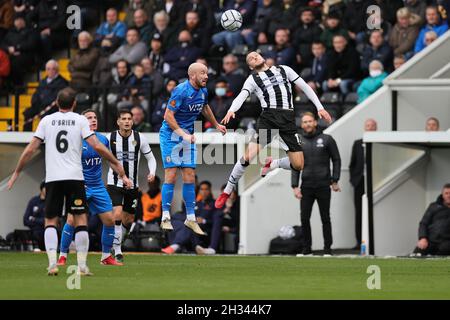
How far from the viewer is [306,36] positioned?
85.3ft

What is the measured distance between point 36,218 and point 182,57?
4.82m

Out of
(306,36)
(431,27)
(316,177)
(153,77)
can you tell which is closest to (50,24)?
(153,77)

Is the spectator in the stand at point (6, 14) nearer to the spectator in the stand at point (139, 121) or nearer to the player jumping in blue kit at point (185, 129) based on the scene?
the spectator in the stand at point (139, 121)

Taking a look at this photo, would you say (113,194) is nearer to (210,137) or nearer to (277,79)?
(277,79)

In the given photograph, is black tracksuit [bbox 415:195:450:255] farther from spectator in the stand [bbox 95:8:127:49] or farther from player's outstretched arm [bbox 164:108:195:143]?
spectator in the stand [bbox 95:8:127:49]

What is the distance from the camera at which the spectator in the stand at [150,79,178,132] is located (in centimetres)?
2572

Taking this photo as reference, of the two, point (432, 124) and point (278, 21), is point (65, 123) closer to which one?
point (432, 124)

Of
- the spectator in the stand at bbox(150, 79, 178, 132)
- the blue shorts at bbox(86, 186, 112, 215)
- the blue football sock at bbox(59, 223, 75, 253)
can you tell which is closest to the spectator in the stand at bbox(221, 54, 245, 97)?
the spectator in the stand at bbox(150, 79, 178, 132)

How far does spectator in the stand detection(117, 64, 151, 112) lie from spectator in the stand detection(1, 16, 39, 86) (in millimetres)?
4076

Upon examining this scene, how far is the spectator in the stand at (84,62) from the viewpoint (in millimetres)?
27891

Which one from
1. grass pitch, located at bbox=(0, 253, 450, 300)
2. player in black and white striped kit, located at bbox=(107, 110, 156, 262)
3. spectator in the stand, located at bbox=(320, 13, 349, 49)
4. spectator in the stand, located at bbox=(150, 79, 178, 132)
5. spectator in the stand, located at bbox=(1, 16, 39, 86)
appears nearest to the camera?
grass pitch, located at bbox=(0, 253, 450, 300)

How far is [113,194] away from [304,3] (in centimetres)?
961

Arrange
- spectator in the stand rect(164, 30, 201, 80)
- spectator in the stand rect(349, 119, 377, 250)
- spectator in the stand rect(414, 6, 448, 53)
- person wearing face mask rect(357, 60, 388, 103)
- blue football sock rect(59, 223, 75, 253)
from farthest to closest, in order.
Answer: spectator in the stand rect(164, 30, 201, 80), spectator in the stand rect(414, 6, 448, 53), person wearing face mask rect(357, 60, 388, 103), spectator in the stand rect(349, 119, 377, 250), blue football sock rect(59, 223, 75, 253)
